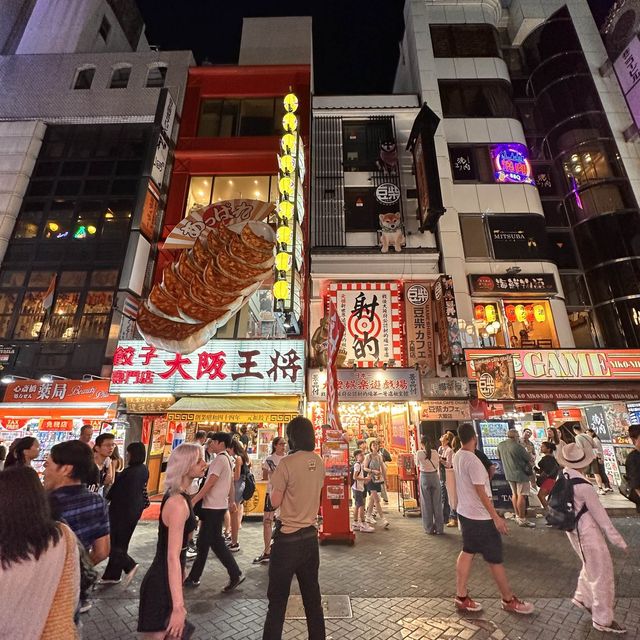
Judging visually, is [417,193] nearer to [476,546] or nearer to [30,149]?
[476,546]

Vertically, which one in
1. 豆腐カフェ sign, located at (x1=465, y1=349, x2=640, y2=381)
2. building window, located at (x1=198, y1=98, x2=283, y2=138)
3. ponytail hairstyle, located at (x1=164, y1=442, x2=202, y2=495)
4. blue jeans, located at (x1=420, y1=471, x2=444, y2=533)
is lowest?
blue jeans, located at (x1=420, y1=471, x2=444, y2=533)

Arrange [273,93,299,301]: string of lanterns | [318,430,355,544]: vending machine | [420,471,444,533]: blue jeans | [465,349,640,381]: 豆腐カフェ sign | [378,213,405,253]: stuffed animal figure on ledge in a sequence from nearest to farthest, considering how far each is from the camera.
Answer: [318,430,355,544]: vending machine < [420,471,444,533]: blue jeans < [273,93,299,301]: string of lanterns < [465,349,640,381]: 豆腐カフェ sign < [378,213,405,253]: stuffed animal figure on ledge

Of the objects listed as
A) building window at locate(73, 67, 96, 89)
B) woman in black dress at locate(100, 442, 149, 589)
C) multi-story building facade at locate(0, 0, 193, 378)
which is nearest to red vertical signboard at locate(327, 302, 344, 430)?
woman in black dress at locate(100, 442, 149, 589)

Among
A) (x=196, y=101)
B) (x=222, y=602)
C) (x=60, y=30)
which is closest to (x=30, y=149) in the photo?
(x=196, y=101)

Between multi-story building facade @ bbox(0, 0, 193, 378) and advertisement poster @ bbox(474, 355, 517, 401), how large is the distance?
468 inches

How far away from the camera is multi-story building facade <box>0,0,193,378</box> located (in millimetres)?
12664

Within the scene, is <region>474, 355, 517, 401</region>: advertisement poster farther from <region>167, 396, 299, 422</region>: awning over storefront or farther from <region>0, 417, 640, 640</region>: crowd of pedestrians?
<region>167, 396, 299, 422</region>: awning over storefront

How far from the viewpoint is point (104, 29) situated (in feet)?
70.1

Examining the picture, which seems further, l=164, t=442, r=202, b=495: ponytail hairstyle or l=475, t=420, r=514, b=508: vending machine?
l=475, t=420, r=514, b=508: vending machine

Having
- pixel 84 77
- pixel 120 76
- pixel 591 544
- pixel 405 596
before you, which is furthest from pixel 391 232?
pixel 84 77

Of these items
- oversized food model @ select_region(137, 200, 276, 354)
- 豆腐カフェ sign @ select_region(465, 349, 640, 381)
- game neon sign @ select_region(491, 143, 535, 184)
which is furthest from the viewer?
game neon sign @ select_region(491, 143, 535, 184)

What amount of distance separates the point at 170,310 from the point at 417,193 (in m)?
11.2

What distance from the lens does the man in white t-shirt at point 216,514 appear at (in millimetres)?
5281

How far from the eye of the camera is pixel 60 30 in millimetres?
19031
